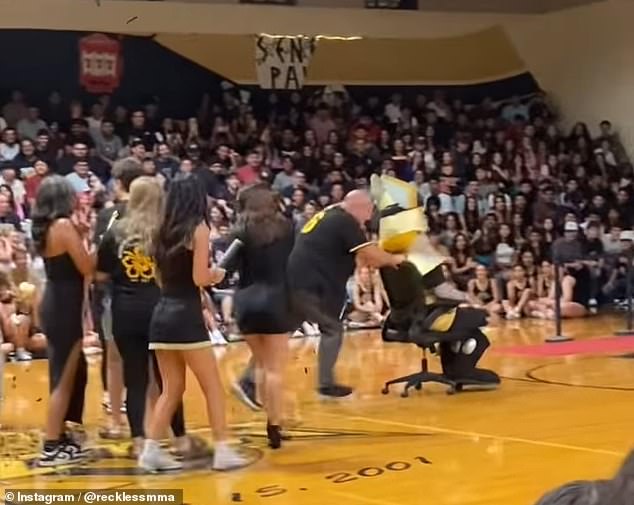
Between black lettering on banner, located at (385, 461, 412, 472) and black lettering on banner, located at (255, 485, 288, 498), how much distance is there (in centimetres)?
71

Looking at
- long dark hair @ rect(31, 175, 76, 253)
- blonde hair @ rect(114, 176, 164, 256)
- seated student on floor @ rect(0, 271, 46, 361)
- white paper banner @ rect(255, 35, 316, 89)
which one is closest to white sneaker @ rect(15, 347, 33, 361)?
seated student on floor @ rect(0, 271, 46, 361)

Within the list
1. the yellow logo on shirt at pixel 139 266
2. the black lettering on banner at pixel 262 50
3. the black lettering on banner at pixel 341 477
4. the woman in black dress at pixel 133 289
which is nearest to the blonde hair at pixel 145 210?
the woman in black dress at pixel 133 289

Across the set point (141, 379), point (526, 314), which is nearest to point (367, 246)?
point (141, 379)

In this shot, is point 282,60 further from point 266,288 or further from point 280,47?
point 266,288

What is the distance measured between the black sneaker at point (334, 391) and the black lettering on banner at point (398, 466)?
8.83 ft

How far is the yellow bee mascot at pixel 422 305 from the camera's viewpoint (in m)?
9.68

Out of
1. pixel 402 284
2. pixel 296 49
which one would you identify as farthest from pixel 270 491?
pixel 296 49

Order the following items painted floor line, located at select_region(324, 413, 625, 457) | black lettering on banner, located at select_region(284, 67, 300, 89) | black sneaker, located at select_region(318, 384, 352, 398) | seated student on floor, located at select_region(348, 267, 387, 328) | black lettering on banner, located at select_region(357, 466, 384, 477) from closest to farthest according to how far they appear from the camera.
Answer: black lettering on banner, located at select_region(357, 466, 384, 477) < painted floor line, located at select_region(324, 413, 625, 457) < black sneaker, located at select_region(318, 384, 352, 398) < seated student on floor, located at select_region(348, 267, 387, 328) < black lettering on banner, located at select_region(284, 67, 300, 89)

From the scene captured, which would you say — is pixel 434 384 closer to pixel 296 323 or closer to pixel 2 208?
pixel 296 323

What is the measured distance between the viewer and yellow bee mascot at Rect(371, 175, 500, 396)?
9.68 m

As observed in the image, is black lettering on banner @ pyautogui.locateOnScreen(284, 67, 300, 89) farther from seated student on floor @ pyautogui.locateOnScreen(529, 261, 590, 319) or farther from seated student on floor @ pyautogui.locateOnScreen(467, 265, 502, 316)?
seated student on floor @ pyautogui.locateOnScreen(529, 261, 590, 319)

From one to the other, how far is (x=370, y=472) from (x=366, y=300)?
385 inches

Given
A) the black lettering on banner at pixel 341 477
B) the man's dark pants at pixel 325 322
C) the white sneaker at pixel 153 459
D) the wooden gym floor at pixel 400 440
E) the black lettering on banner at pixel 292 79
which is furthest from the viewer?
the black lettering on banner at pixel 292 79

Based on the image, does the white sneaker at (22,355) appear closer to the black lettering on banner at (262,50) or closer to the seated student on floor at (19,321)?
the seated student on floor at (19,321)
